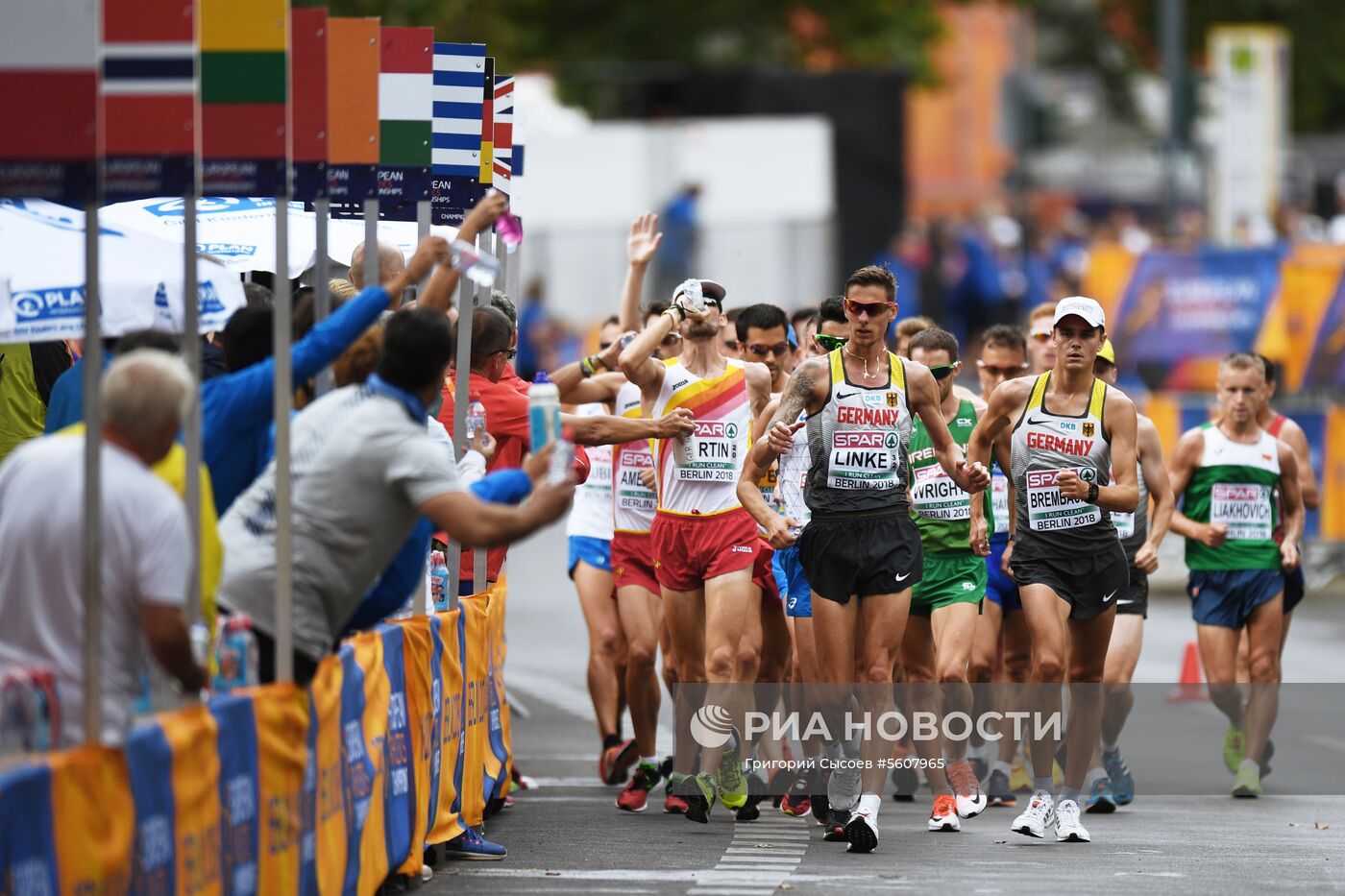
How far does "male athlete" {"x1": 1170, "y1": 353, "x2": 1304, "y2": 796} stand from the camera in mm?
12945

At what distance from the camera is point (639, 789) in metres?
11.4

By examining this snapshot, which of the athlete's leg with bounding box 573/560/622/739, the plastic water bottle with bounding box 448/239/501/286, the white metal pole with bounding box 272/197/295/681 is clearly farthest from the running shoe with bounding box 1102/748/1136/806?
the white metal pole with bounding box 272/197/295/681

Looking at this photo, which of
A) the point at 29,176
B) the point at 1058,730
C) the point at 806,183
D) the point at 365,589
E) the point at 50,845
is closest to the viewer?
the point at 50,845

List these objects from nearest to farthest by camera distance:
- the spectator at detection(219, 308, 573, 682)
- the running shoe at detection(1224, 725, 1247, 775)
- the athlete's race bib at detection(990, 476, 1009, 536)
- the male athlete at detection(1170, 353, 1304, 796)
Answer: the spectator at detection(219, 308, 573, 682) < the athlete's race bib at detection(990, 476, 1009, 536) < the running shoe at detection(1224, 725, 1247, 775) < the male athlete at detection(1170, 353, 1304, 796)

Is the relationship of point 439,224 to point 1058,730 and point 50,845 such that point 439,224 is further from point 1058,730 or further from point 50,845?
point 50,845

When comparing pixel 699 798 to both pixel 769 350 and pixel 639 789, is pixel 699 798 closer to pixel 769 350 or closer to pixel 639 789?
pixel 639 789

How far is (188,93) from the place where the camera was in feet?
23.0

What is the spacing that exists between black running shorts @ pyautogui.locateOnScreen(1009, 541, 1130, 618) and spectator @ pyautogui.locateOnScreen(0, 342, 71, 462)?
489 cm

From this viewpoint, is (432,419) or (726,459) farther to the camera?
(726,459)

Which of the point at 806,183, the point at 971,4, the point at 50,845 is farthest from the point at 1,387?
the point at 971,4

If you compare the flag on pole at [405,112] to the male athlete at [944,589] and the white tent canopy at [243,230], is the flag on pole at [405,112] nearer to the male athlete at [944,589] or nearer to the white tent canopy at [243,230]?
the white tent canopy at [243,230]

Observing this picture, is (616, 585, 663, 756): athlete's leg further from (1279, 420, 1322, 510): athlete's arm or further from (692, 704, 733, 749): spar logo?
(1279, 420, 1322, 510): athlete's arm

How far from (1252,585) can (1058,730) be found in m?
2.56

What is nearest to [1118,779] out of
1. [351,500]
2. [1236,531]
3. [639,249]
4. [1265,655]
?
[1265,655]
